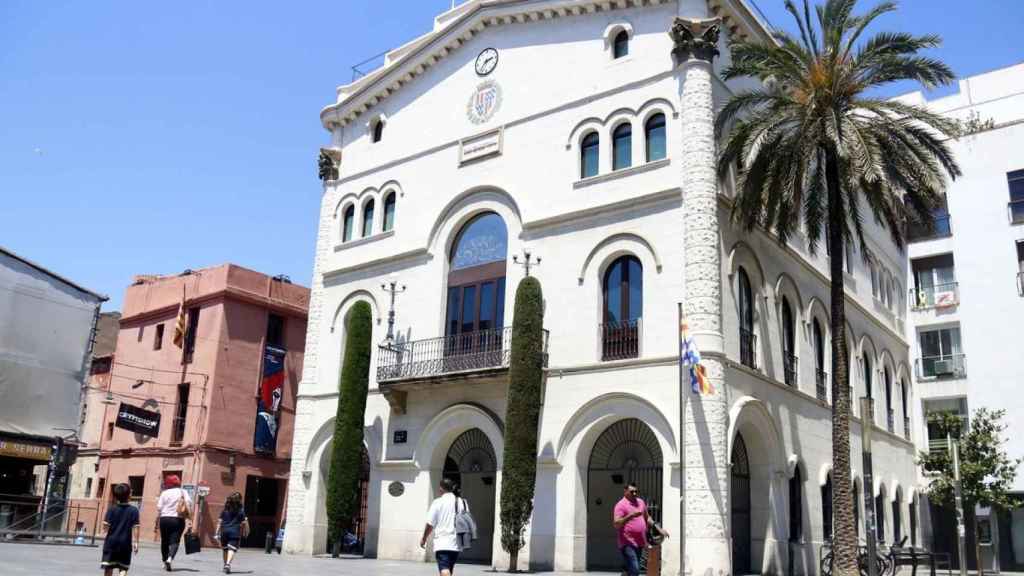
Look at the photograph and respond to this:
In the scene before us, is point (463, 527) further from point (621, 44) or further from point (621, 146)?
point (621, 44)

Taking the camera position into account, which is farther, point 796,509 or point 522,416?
point 796,509

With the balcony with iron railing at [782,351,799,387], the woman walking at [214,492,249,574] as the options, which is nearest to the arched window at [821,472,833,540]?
the balcony with iron railing at [782,351,799,387]

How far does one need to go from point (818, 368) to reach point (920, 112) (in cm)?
962

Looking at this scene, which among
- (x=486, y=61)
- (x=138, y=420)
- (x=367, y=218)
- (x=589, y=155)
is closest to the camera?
(x=589, y=155)

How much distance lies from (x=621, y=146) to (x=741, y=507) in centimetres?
1035

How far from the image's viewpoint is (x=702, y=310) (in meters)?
21.8

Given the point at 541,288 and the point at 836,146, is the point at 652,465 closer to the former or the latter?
the point at 541,288

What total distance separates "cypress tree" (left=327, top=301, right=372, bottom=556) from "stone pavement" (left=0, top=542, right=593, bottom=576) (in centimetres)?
135

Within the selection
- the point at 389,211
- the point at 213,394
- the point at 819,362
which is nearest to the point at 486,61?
the point at 389,211

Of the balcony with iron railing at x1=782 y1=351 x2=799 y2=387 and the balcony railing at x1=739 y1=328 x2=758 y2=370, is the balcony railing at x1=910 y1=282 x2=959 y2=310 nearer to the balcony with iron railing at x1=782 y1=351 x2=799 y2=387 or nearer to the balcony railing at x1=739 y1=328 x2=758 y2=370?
the balcony with iron railing at x1=782 y1=351 x2=799 y2=387

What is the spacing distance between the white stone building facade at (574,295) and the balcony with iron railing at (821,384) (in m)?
0.38

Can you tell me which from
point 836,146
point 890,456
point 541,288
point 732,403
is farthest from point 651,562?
point 890,456

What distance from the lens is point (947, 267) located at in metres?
41.8

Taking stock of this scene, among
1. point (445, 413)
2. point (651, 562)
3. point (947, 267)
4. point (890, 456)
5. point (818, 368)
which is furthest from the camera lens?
point (947, 267)
